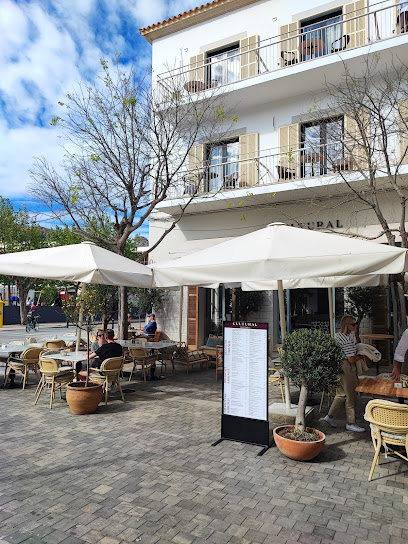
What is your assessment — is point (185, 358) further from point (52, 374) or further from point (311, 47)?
point (311, 47)

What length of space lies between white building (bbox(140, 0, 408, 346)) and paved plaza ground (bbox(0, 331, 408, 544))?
26.6 ft

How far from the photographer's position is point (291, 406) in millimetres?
6254

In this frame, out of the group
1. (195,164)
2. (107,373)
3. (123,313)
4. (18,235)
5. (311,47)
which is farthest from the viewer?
(18,235)

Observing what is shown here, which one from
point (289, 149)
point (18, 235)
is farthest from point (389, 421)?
point (18, 235)

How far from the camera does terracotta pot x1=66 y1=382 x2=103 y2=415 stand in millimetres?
6445

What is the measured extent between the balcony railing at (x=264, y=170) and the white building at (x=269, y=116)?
0.13 ft

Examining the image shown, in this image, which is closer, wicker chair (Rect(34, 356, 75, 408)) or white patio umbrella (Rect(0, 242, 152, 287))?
white patio umbrella (Rect(0, 242, 152, 287))

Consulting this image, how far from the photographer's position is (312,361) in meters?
4.58

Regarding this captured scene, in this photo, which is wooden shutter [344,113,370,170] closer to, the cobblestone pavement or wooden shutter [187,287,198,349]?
wooden shutter [187,287,198,349]

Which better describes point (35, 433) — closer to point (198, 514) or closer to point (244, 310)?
point (198, 514)

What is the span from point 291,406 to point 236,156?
1024 centimetres

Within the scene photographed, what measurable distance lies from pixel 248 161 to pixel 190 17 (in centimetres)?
645

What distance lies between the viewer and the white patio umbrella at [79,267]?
6762 mm

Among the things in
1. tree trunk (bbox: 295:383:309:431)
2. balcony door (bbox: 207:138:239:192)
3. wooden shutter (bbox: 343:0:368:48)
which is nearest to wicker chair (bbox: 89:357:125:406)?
tree trunk (bbox: 295:383:309:431)
